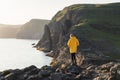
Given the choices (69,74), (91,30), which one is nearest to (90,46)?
(91,30)

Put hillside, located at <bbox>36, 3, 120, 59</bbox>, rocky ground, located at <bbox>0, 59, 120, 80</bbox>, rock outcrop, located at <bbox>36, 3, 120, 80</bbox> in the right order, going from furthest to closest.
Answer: hillside, located at <bbox>36, 3, 120, 59</bbox>
rock outcrop, located at <bbox>36, 3, 120, 80</bbox>
rocky ground, located at <bbox>0, 59, 120, 80</bbox>

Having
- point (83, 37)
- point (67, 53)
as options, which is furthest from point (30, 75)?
point (83, 37)

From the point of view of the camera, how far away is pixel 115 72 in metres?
34.3

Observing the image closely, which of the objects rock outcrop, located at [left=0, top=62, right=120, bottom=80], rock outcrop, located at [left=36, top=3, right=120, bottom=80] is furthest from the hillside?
rock outcrop, located at [left=0, top=62, right=120, bottom=80]

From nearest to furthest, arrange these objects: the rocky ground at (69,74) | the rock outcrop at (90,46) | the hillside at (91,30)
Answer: the rocky ground at (69,74) < the rock outcrop at (90,46) < the hillside at (91,30)

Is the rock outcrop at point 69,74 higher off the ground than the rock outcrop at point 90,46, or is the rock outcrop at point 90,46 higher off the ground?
the rock outcrop at point 69,74

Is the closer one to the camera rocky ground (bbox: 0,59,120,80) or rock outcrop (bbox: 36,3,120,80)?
rocky ground (bbox: 0,59,120,80)

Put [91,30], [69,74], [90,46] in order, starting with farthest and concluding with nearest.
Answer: [91,30], [90,46], [69,74]

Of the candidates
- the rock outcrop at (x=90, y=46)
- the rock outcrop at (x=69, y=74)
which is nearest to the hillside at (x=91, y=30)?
the rock outcrop at (x=90, y=46)

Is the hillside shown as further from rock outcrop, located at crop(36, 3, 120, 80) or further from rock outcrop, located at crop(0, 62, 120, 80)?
rock outcrop, located at crop(0, 62, 120, 80)

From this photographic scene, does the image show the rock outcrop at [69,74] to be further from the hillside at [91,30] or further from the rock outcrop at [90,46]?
the hillside at [91,30]

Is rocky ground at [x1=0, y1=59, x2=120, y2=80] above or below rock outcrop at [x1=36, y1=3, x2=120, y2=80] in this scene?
above

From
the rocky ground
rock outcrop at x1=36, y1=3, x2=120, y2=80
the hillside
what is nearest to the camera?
the rocky ground

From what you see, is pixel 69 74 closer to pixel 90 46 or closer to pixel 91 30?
pixel 90 46
